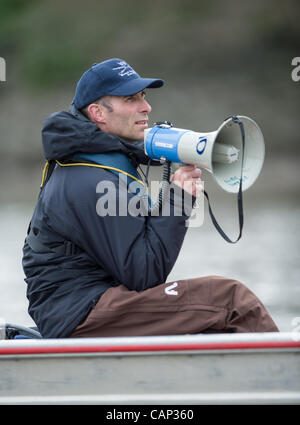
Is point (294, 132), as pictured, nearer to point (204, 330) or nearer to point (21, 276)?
point (21, 276)

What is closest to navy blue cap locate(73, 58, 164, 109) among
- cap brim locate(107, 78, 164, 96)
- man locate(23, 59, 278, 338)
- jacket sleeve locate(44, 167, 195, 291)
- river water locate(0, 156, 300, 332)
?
cap brim locate(107, 78, 164, 96)

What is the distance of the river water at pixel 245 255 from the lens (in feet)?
32.2

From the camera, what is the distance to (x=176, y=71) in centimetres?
2697

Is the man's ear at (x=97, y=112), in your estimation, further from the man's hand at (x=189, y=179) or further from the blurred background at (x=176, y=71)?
the blurred background at (x=176, y=71)

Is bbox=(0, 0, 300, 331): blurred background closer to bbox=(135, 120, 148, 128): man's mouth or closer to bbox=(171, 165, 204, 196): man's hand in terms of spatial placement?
bbox=(135, 120, 148, 128): man's mouth

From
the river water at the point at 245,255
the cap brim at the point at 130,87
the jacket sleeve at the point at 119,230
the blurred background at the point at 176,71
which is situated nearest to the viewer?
the jacket sleeve at the point at 119,230

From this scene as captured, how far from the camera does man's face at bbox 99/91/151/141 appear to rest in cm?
353

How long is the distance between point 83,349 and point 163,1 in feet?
99.8

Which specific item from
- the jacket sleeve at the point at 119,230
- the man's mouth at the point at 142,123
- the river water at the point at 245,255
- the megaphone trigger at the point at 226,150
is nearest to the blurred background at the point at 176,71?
the river water at the point at 245,255

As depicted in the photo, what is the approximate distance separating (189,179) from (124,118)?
0.47 metres

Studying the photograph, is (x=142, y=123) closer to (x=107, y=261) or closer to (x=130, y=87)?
(x=130, y=87)

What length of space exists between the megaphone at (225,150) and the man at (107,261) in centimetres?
10

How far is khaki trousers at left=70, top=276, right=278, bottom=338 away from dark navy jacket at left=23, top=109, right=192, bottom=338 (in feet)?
0.18
